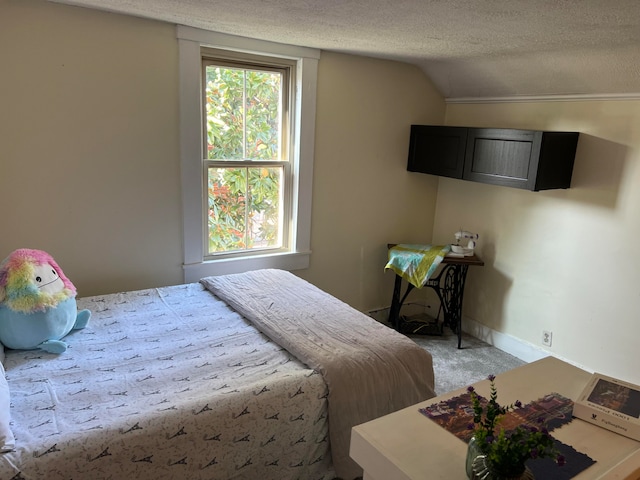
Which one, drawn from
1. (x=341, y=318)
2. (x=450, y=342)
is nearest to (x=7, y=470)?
(x=341, y=318)

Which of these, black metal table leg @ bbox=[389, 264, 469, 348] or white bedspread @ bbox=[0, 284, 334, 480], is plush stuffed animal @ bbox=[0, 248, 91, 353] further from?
black metal table leg @ bbox=[389, 264, 469, 348]

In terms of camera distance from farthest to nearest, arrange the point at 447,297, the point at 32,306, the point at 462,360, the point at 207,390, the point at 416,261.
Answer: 1. the point at 447,297
2. the point at 416,261
3. the point at 462,360
4. the point at 32,306
5. the point at 207,390

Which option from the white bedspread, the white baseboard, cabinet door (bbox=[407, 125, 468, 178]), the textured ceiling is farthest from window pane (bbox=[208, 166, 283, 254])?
the white baseboard

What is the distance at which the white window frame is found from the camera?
2758 mm

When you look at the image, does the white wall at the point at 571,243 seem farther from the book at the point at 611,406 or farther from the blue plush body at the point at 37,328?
the blue plush body at the point at 37,328

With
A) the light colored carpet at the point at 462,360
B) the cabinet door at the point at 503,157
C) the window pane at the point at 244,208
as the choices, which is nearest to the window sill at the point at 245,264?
the window pane at the point at 244,208

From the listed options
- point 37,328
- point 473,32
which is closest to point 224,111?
point 473,32

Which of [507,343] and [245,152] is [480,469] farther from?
[507,343]

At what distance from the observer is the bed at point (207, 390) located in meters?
1.52

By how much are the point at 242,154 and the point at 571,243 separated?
223cm

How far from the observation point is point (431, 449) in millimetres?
1229

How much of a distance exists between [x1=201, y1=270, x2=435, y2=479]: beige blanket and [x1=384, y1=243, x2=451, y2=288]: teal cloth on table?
1.00 metres

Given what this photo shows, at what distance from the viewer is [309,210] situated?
3.36 metres

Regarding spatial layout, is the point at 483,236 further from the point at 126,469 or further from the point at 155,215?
the point at 126,469
